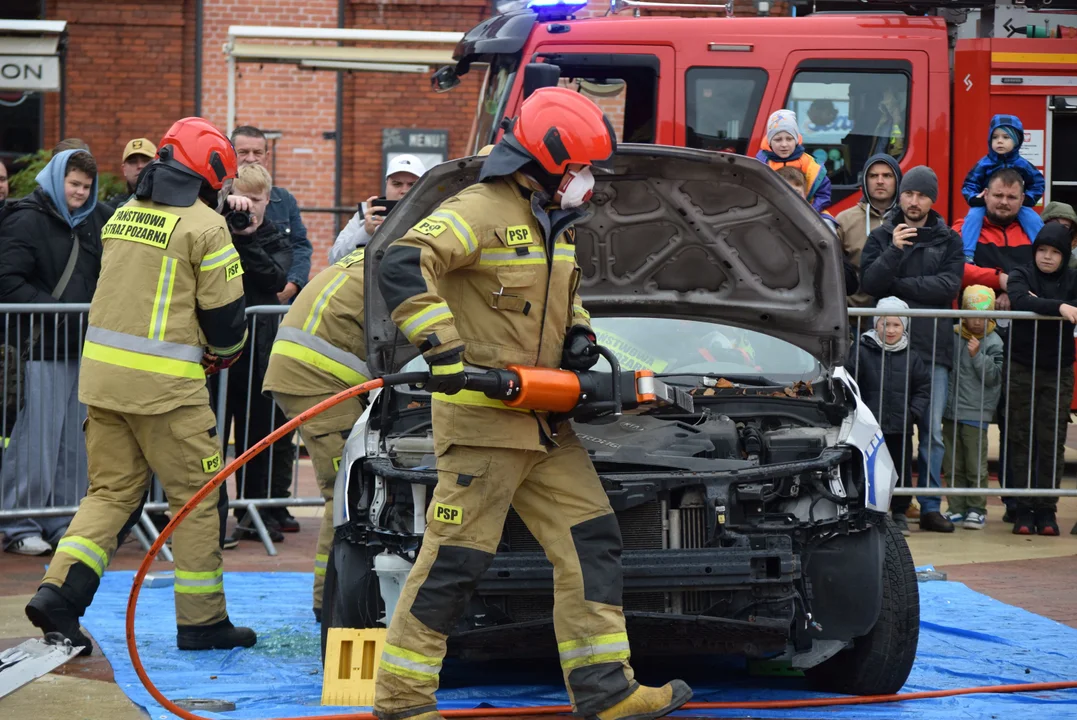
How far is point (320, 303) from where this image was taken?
260 inches

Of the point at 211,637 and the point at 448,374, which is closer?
the point at 448,374

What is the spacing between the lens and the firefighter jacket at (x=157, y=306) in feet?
19.4

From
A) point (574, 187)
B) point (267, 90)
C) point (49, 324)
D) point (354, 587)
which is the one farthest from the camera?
point (267, 90)

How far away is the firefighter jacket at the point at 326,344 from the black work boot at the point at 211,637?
1.04m

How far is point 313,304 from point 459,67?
452cm

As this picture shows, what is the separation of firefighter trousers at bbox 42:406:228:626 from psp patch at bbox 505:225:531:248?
6.18 feet

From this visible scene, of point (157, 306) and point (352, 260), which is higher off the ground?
point (352, 260)

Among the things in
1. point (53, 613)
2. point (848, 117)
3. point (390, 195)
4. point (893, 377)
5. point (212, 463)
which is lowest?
point (53, 613)

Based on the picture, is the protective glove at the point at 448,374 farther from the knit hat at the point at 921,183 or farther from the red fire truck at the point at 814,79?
the red fire truck at the point at 814,79

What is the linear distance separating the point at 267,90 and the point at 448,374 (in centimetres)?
1321

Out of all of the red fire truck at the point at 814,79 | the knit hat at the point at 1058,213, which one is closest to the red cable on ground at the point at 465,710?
the knit hat at the point at 1058,213

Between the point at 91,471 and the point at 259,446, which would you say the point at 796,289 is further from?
the point at 91,471

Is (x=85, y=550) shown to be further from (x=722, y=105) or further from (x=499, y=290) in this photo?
(x=722, y=105)

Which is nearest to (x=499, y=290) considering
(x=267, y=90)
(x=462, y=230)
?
(x=462, y=230)
